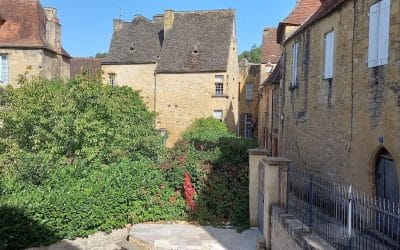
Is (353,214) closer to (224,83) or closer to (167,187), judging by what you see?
(167,187)

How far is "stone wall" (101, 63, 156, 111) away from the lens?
31.8m

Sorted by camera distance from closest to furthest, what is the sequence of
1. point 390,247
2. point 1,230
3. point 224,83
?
point 390,247
point 1,230
point 224,83

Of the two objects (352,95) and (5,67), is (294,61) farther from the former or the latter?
(5,67)

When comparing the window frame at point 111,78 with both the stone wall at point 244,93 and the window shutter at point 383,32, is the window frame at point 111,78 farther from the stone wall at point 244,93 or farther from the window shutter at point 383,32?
the window shutter at point 383,32

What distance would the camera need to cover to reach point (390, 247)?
633cm

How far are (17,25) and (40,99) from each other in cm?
1231

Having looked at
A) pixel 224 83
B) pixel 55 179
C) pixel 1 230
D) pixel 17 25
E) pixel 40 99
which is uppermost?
pixel 17 25

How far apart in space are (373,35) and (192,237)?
6.81 m

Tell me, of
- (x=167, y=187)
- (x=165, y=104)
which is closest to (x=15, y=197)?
(x=167, y=187)

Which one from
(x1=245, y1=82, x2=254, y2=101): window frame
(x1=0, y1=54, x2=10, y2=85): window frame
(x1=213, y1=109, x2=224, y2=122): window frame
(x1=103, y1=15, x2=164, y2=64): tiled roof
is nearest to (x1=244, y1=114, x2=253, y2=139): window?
(x1=245, y1=82, x2=254, y2=101): window frame

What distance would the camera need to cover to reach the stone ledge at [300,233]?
6.66 m

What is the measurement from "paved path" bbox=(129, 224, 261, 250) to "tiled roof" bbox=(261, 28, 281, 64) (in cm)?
2051

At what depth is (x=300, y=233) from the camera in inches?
291

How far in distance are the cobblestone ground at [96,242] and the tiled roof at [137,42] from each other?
20.5 metres
